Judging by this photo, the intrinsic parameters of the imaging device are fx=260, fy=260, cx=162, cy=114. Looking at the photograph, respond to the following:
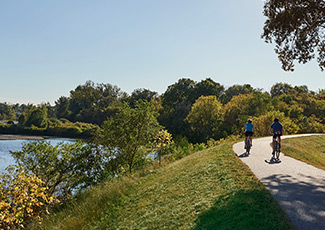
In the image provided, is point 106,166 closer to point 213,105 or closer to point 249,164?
point 249,164

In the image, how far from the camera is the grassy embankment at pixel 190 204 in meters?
5.98

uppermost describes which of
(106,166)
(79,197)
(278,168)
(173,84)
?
(173,84)

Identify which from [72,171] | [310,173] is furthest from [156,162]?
[310,173]

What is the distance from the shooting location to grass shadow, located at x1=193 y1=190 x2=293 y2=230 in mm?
5488

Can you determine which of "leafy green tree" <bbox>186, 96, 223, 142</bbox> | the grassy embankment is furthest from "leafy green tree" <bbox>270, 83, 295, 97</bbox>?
the grassy embankment

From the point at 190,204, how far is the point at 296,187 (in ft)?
11.0

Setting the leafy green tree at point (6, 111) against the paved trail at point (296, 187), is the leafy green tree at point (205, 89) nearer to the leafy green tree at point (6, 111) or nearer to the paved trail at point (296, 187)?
the paved trail at point (296, 187)

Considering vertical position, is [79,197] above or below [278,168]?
below

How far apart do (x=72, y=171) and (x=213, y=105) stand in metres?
42.5

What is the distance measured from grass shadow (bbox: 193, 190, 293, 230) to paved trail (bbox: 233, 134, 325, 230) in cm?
33

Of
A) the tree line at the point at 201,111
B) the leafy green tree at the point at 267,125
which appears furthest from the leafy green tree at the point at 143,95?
the leafy green tree at the point at 267,125

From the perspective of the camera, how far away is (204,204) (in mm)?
7180

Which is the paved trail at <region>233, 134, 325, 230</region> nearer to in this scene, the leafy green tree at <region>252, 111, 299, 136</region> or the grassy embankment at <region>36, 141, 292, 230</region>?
the grassy embankment at <region>36, 141, 292, 230</region>

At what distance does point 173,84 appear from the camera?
79250 millimetres
